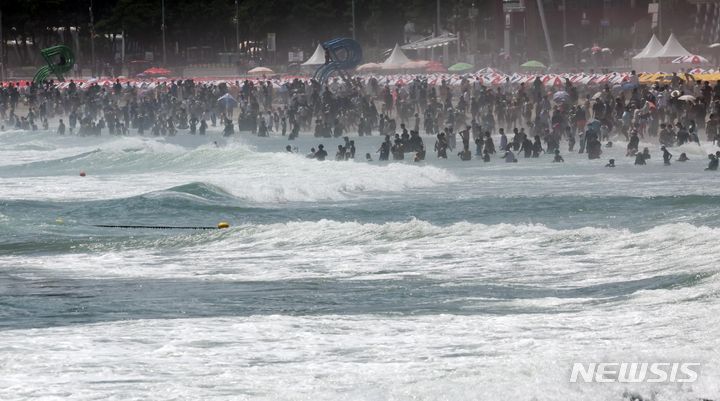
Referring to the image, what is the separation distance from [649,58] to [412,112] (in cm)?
1039

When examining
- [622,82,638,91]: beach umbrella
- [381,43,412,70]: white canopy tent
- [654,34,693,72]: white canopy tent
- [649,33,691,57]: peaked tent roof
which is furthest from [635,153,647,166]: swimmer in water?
[381,43,412,70]: white canopy tent

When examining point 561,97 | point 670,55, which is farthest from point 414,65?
point 561,97

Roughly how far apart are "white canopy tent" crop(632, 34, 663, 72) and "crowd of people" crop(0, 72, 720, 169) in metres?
6.96

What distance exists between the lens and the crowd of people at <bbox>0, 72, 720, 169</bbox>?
43969mm

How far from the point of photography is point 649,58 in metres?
61.2

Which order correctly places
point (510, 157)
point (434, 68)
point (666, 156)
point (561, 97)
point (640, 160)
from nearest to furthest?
point (666, 156) → point (640, 160) → point (510, 157) → point (561, 97) → point (434, 68)

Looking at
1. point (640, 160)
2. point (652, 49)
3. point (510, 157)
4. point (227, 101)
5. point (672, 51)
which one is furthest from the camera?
point (227, 101)

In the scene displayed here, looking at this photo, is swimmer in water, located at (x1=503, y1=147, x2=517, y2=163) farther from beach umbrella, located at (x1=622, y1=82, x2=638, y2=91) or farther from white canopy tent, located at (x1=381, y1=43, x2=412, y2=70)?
white canopy tent, located at (x1=381, y1=43, x2=412, y2=70)

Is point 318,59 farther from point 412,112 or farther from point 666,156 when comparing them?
point 666,156

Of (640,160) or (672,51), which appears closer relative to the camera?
(640,160)

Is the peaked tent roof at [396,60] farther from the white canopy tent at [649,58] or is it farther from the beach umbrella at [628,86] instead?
the beach umbrella at [628,86]

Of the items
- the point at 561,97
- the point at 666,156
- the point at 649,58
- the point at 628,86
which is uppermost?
the point at 649,58

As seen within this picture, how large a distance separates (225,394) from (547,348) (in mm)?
3319

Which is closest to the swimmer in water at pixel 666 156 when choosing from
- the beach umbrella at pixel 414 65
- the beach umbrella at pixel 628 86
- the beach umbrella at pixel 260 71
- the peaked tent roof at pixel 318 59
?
the beach umbrella at pixel 628 86
